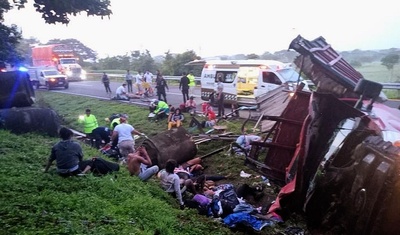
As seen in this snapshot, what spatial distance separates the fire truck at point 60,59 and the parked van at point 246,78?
22642mm

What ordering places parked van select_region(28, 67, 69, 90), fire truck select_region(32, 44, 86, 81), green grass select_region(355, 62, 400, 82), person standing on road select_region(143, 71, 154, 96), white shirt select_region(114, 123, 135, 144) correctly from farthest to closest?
1. fire truck select_region(32, 44, 86, 81)
2. parked van select_region(28, 67, 69, 90)
3. person standing on road select_region(143, 71, 154, 96)
4. green grass select_region(355, 62, 400, 82)
5. white shirt select_region(114, 123, 135, 144)

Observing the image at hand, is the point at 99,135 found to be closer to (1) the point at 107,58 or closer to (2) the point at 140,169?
(2) the point at 140,169

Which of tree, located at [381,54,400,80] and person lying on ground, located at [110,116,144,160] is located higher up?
tree, located at [381,54,400,80]

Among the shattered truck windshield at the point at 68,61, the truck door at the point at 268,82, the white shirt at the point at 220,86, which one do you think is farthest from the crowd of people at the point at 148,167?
the shattered truck windshield at the point at 68,61

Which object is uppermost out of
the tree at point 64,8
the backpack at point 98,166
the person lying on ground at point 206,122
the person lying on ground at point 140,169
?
the tree at point 64,8

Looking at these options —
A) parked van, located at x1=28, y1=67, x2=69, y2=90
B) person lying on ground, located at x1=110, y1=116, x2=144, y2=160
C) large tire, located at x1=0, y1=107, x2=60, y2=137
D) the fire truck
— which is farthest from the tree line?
the fire truck

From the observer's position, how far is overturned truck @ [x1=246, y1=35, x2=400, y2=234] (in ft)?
13.1

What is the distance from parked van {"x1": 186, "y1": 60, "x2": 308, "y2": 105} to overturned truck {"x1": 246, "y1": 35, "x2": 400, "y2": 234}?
24.0ft

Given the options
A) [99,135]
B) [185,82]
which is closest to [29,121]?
[99,135]

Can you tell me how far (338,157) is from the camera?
201 inches

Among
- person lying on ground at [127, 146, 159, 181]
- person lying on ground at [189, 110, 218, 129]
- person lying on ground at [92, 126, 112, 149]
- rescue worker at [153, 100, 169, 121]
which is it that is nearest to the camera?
person lying on ground at [127, 146, 159, 181]

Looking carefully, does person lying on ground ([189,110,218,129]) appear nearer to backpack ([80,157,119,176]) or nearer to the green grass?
backpack ([80,157,119,176])

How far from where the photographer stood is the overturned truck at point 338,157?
3980mm

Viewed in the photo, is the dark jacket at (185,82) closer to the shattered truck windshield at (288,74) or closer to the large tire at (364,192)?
the shattered truck windshield at (288,74)
